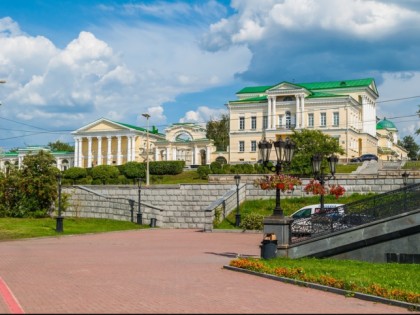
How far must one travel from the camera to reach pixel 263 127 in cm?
9275

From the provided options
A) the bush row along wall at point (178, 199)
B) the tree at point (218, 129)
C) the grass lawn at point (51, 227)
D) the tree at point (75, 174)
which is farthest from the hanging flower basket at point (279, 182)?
the tree at point (218, 129)

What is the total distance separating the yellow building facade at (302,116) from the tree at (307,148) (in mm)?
25491

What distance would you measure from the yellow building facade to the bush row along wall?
153ft

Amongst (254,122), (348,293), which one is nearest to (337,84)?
(254,122)

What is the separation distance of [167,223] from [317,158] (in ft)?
45.8

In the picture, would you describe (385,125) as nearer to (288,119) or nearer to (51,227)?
(288,119)

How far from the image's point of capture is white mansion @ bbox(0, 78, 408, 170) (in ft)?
291

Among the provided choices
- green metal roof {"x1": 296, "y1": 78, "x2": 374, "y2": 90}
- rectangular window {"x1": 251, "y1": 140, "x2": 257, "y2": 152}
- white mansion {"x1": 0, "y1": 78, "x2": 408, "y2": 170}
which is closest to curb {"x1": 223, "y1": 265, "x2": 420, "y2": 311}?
white mansion {"x1": 0, "y1": 78, "x2": 408, "y2": 170}

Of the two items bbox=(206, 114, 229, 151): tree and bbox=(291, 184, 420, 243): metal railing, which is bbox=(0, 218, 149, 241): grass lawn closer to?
bbox=(291, 184, 420, 243): metal railing

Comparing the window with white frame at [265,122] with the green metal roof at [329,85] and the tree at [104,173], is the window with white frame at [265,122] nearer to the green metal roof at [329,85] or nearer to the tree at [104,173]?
the green metal roof at [329,85]

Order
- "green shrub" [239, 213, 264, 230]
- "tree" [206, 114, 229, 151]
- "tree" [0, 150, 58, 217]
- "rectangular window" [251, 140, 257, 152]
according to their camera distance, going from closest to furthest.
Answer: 1. "green shrub" [239, 213, 264, 230]
2. "tree" [0, 150, 58, 217]
3. "rectangular window" [251, 140, 257, 152]
4. "tree" [206, 114, 229, 151]

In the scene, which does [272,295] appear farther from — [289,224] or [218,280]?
[289,224]

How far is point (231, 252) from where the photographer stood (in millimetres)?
20656

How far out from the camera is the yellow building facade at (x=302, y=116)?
88.0 meters
